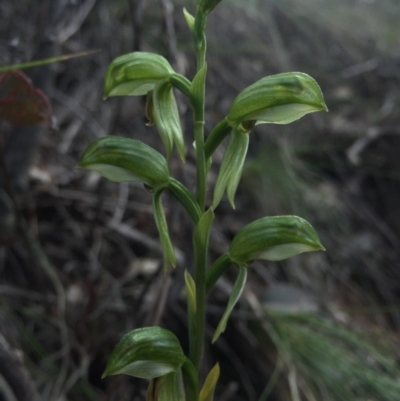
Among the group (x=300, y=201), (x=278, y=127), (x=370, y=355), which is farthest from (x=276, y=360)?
(x=278, y=127)

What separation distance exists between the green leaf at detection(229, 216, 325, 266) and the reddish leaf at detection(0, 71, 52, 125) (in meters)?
0.44

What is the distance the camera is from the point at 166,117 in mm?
898

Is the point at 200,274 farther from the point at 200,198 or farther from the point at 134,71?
the point at 134,71

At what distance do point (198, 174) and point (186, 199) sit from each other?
43 mm

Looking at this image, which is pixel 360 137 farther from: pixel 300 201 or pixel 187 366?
pixel 187 366

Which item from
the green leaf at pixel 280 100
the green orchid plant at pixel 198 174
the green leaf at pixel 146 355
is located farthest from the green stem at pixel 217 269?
the green leaf at pixel 280 100

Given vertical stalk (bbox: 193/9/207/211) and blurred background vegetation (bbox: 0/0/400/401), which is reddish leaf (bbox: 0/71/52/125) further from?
vertical stalk (bbox: 193/9/207/211)

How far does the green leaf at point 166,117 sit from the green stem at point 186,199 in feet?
0.17

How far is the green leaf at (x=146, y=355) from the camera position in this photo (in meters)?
0.77

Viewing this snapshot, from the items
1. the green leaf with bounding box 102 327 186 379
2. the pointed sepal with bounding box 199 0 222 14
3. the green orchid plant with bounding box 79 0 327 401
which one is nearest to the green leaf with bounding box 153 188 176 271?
the green orchid plant with bounding box 79 0 327 401

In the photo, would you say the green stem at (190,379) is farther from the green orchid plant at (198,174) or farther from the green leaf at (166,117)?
the green leaf at (166,117)

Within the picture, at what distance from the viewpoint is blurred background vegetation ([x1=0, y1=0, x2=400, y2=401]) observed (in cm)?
148

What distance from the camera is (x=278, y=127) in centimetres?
260

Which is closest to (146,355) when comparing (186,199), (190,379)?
(190,379)
